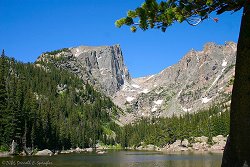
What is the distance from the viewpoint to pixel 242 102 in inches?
442

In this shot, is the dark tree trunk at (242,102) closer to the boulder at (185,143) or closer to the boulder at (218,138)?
the boulder at (218,138)

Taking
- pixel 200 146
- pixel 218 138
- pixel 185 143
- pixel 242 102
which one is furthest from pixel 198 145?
pixel 242 102

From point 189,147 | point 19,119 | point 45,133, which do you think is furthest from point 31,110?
point 189,147

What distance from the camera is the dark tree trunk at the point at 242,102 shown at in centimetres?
1115

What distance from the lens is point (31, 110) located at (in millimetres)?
117812

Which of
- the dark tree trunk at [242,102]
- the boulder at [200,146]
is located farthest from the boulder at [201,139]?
the dark tree trunk at [242,102]

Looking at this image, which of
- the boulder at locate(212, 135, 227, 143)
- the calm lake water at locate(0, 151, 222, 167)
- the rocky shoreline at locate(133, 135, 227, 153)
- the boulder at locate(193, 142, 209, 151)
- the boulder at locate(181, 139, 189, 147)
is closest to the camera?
the calm lake water at locate(0, 151, 222, 167)

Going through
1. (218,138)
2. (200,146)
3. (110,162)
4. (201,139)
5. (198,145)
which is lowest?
(110,162)

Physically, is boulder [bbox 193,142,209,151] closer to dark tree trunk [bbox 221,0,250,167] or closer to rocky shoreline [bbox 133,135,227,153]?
rocky shoreline [bbox 133,135,227,153]

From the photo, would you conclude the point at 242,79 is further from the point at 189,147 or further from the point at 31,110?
the point at 189,147

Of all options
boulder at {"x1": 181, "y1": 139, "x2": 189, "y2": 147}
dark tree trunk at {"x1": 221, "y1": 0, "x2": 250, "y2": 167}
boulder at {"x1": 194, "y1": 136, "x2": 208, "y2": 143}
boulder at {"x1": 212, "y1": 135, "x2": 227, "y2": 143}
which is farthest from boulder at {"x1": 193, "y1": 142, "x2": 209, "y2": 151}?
dark tree trunk at {"x1": 221, "y1": 0, "x2": 250, "y2": 167}

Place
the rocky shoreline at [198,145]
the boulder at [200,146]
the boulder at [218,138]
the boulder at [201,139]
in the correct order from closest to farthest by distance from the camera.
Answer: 1. the rocky shoreline at [198,145]
2. the boulder at [200,146]
3. the boulder at [218,138]
4. the boulder at [201,139]

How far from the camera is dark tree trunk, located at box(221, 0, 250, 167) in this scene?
439 inches

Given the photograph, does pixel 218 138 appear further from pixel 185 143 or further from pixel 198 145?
pixel 185 143
